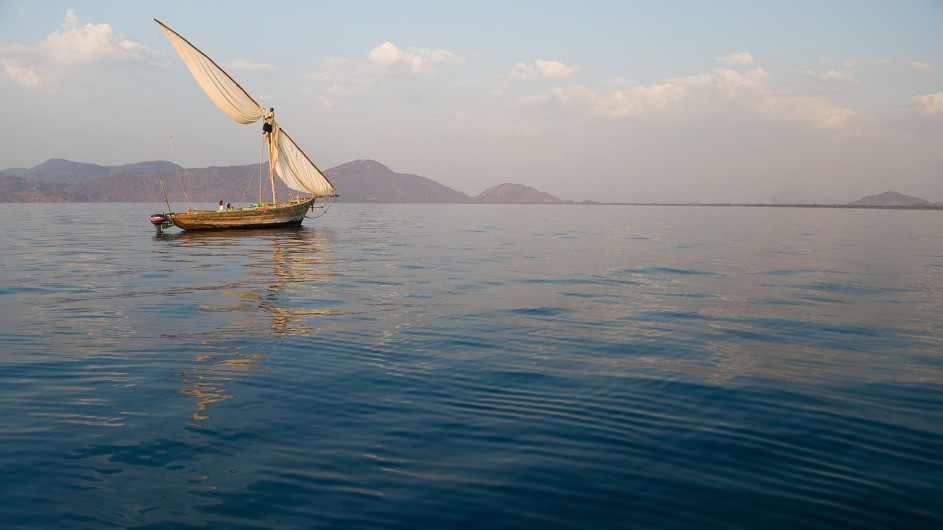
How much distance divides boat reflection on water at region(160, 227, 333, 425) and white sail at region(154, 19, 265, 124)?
74.9 ft

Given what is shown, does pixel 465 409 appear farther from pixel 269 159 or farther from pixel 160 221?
pixel 269 159

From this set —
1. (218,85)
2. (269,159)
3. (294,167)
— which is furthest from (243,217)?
(218,85)

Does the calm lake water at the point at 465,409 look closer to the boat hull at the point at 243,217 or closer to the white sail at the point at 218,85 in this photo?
the boat hull at the point at 243,217

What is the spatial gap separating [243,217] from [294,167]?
9.44 meters

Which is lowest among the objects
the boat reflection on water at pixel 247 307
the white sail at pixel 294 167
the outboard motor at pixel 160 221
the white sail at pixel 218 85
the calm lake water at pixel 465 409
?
the calm lake water at pixel 465 409

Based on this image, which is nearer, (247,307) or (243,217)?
(247,307)

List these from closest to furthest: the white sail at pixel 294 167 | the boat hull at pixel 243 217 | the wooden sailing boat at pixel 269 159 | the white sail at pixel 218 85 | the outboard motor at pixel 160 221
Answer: the white sail at pixel 218 85 → the outboard motor at pixel 160 221 → the wooden sailing boat at pixel 269 159 → the boat hull at pixel 243 217 → the white sail at pixel 294 167

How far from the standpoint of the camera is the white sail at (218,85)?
176 feet

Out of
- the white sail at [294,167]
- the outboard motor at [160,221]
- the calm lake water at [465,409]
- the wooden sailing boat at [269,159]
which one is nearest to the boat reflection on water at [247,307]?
the calm lake water at [465,409]

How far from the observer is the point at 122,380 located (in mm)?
10250

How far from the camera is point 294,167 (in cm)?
6494

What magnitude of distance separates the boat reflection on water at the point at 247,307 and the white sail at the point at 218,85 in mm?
22841

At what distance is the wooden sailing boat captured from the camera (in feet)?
180

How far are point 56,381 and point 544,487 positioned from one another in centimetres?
839
